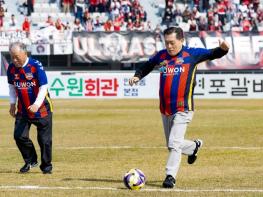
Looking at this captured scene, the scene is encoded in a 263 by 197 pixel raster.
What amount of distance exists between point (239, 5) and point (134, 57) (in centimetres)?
1002

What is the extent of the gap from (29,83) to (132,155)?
4.66m

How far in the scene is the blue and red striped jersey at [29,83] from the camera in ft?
46.6

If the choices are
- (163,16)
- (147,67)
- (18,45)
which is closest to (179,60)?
(147,67)

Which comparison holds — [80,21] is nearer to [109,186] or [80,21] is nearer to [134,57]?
[134,57]

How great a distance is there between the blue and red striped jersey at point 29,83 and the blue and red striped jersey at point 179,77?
2252 mm

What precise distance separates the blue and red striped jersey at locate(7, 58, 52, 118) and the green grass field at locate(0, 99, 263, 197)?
1.09 m

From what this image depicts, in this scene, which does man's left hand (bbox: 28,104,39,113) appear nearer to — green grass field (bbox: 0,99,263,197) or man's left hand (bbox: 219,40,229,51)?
green grass field (bbox: 0,99,263,197)

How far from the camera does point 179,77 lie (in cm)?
1295

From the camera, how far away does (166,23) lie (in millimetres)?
53156

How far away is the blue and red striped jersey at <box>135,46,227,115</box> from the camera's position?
1293 centimetres

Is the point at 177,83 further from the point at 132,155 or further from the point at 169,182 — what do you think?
the point at 132,155

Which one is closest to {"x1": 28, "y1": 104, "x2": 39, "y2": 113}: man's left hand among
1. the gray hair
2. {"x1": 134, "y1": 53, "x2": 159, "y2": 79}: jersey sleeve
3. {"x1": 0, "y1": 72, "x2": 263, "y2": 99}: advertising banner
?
the gray hair

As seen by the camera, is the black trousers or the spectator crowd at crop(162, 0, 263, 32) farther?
the spectator crowd at crop(162, 0, 263, 32)

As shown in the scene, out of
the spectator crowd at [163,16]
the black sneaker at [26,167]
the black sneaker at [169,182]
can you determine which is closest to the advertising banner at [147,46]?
the spectator crowd at [163,16]
